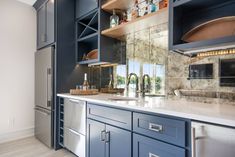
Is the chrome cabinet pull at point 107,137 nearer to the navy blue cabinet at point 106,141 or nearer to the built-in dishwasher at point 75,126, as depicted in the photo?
the navy blue cabinet at point 106,141

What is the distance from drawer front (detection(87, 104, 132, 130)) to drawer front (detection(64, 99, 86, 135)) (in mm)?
147

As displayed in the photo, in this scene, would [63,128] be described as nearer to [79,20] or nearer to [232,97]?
[79,20]

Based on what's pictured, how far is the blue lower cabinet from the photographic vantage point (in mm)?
1123

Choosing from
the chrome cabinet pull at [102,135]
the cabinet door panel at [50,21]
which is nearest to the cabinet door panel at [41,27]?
the cabinet door panel at [50,21]

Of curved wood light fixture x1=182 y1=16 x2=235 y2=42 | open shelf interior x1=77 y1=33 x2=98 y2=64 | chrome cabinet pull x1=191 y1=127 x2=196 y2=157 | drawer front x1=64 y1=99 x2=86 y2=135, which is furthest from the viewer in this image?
open shelf interior x1=77 y1=33 x2=98 y2=64

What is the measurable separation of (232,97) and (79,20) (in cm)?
232

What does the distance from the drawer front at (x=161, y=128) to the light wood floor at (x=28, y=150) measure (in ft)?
4.90

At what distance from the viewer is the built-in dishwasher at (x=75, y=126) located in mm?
2049

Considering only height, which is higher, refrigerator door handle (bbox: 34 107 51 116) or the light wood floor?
refrigerator door handle (bbox: 34 107 51 116)

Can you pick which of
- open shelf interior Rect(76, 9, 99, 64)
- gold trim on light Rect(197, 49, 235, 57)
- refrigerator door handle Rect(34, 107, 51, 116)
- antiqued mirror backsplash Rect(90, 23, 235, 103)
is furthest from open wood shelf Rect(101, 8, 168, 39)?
refrigerator door handle Rect(34, 107, 51, 116)

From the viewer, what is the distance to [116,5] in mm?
2199

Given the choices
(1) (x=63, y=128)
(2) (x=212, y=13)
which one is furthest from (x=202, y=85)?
(1) (x=63, y=128)

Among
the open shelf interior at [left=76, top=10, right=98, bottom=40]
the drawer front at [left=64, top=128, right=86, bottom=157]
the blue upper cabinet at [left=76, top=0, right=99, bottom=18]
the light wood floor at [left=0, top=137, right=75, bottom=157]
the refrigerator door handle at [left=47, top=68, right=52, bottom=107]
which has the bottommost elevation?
the light wood floor at [left=0, top=137, right=75, bottom=157]

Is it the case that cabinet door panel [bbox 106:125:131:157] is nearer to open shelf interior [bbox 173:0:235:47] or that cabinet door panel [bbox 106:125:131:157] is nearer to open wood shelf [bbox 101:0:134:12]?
open shelf interior [bbox 173:0:235:47]
